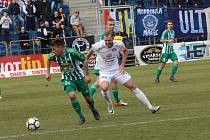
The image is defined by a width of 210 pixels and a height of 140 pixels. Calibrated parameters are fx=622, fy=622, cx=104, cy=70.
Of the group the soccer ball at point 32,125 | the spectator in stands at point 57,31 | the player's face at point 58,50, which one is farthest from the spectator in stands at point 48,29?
the soccer ball at point 32,125

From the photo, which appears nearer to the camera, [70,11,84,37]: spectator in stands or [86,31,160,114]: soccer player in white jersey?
[86,31,160,114]: soccer player in white jersey

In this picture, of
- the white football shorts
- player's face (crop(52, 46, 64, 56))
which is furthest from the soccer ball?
the white football shorts

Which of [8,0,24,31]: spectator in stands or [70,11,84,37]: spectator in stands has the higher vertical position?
[8,0,24,31]: spectator in stands

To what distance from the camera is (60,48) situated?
13250 millimetres

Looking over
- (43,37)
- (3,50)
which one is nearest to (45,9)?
(43,37)

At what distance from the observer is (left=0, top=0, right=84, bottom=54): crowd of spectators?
3666cm

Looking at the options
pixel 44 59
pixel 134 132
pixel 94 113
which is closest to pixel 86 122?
pixel 94 113

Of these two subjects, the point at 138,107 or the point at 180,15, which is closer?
the point at 138,107

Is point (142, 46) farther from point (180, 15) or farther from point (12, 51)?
point (12, 51)

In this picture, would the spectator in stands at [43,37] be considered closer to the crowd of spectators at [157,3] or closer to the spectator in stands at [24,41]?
the spectator in stands at [24,41]

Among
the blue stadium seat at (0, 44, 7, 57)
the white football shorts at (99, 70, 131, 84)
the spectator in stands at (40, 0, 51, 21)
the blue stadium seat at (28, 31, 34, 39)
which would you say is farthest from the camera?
the blue stadium seat at (28, 31, 34, 39)

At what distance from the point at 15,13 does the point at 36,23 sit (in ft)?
5.14

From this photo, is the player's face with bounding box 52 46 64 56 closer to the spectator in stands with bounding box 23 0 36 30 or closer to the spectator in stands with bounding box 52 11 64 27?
the spectator in stands with bounding box 52 11 64 27

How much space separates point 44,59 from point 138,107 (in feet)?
66.6
